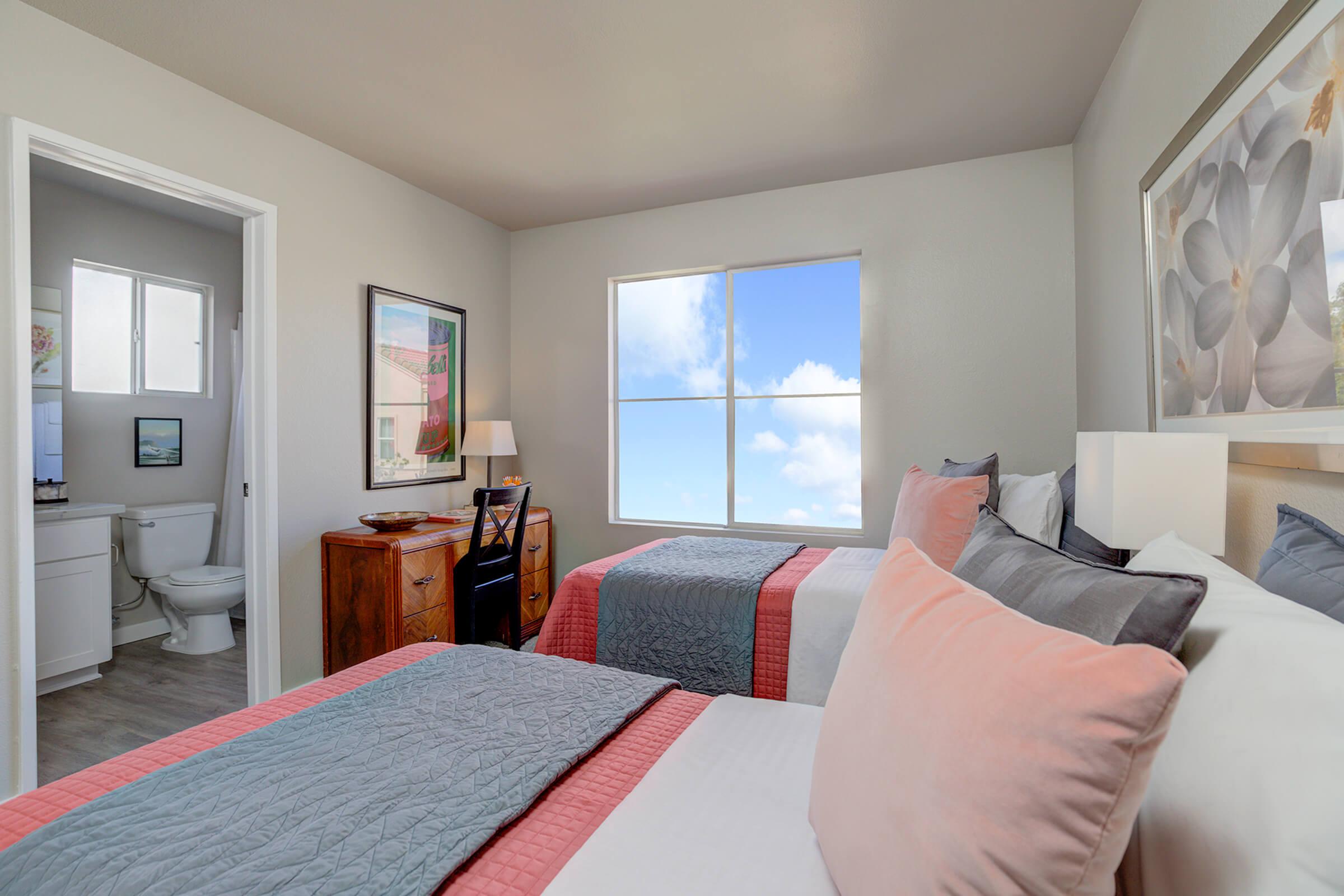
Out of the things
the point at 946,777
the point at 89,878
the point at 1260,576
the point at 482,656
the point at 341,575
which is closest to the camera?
the point at 946,777

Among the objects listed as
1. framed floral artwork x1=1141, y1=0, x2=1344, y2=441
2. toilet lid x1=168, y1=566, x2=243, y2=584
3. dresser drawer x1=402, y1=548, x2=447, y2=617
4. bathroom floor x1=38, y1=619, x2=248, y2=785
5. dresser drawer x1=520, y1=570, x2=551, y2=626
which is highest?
framed floral artwork x1=1141, y1=0, x2=1344, y2=441

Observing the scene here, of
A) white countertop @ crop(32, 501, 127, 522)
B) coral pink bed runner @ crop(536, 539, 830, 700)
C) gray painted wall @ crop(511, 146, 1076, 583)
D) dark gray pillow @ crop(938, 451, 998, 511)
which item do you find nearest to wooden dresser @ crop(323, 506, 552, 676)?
coral pink bed runner @ crop(536, 539, 830, 700)

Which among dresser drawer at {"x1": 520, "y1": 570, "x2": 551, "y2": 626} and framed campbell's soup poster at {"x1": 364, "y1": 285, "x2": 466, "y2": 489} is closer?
framed campbell's soup poster at {"x1": 364, "y1": 285, "x2": 466, "y2": 489}

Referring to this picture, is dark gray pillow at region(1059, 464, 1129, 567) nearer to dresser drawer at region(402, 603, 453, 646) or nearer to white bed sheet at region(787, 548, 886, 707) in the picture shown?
white bed sheet at region(787, 548, 886, 707)

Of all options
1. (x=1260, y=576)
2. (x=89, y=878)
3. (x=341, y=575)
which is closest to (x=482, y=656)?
(x=89, y=878)

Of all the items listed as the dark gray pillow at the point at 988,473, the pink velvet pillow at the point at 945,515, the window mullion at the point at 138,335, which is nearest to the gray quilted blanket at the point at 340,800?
the pink velvet pillow at the point at 945,515

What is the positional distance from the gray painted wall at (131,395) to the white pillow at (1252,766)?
4.97 metres

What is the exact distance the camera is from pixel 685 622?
7.59 feet

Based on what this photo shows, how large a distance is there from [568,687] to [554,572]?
309 cm

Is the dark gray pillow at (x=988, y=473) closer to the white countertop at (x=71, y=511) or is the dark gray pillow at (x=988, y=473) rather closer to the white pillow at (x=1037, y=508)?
the white pillow at (x=1037, y=508)

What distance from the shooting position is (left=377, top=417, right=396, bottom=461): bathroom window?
350 cm

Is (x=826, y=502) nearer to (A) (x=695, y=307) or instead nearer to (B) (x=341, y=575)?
(A) (x=695, y=307)

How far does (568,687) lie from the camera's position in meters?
1.43

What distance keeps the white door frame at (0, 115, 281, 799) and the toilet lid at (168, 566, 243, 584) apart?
3.36ft
